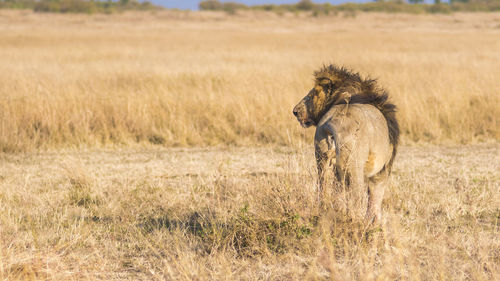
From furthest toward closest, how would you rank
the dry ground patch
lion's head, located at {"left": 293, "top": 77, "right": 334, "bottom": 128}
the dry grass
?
the dry grass → lion's head, located at {"left": 293, "top": 77, "right": 334, "bottom": 128} → the dry ground patch

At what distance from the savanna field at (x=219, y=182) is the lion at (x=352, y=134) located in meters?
0.34

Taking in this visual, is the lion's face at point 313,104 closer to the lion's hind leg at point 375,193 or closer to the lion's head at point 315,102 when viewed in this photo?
the lion's head at point 315,102

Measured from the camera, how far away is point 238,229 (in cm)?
444

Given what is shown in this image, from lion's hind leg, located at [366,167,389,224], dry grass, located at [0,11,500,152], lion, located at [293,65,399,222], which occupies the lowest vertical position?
dry grass, located at [0,11,500,152]

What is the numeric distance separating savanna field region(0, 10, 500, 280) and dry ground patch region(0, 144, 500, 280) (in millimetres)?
18

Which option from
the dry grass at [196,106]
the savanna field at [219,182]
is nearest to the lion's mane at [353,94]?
the savanna field at [219,182]

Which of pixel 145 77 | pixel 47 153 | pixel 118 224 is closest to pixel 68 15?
pixel 145 77

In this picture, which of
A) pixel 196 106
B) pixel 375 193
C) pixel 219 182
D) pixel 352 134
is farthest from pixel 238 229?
pixel 196 106

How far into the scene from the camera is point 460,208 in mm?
5508

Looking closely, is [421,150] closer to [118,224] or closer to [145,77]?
[118,224]

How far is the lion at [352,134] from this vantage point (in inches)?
140

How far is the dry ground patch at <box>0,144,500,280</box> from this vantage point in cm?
393

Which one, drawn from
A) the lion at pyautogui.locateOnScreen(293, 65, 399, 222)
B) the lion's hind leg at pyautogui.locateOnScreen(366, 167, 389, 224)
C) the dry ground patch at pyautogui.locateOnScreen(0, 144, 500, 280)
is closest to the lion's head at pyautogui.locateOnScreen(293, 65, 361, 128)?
the lion at pyautogui.locateOnScreen(293, 65, 399, 222)

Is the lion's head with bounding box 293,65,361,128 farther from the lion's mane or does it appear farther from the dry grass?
the dry grass
